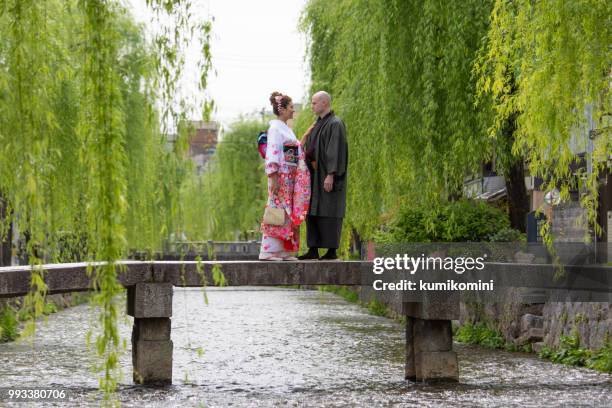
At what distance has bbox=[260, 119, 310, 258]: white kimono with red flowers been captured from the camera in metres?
11.4

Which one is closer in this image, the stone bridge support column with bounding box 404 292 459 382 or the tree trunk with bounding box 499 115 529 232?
the stone bridge support column with bounding box 404 292 459 382

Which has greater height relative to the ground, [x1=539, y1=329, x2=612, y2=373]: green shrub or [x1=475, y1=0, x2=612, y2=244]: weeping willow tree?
[x1=475, y1=0, x2=612, y2=244]: weeping willow tree

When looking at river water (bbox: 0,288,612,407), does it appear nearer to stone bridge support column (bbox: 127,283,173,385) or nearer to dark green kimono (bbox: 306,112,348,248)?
stone bridge support column (bbox: 127,283,173,385)

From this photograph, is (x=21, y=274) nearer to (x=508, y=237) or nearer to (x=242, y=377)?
(x=242, y=377)

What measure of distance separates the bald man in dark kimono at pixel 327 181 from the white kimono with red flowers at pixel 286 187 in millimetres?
139

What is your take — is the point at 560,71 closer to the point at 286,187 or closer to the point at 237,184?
the point at 286,187

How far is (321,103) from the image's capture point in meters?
11.5

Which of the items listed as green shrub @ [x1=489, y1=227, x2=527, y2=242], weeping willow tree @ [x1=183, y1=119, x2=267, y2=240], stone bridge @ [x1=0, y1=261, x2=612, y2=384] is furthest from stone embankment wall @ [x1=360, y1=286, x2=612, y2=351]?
weeping willow tree @ [x1=183, y1=119, x2=267, y2=240]

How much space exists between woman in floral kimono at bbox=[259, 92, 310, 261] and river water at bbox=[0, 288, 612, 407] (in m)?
1.29

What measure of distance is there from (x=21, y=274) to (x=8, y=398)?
4.59 ft

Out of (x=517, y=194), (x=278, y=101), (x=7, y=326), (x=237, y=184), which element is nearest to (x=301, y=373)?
(x=278, y=101)

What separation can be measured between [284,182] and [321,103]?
928 mm

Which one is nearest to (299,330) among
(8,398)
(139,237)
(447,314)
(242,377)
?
(139,237)

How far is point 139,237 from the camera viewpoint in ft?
73.5
